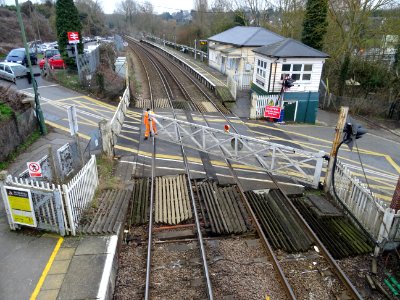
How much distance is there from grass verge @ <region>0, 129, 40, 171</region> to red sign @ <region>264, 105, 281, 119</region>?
12.3m

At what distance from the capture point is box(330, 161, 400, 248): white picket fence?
26.8 ft

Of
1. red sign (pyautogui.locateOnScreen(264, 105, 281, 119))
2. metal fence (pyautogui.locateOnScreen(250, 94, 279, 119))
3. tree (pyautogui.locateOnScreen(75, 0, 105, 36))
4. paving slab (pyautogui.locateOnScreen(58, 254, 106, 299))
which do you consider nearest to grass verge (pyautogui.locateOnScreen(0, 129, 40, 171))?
paving slab (pyautogui.locateOnScreen(58, 254, 106, 299))

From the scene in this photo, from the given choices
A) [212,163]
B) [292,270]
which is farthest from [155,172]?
[292,270]

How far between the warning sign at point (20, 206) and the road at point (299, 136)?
465 cm

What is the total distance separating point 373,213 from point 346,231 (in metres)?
0.87

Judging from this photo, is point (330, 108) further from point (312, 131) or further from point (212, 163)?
point (212, 163)

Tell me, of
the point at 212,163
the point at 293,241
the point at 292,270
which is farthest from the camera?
the point at 212,163

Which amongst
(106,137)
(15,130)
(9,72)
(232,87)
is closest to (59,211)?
(106,137)

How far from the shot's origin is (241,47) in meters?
27.1

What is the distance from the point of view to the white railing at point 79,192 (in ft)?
26.0

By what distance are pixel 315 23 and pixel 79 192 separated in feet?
81.4

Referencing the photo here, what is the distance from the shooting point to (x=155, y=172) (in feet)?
39.9

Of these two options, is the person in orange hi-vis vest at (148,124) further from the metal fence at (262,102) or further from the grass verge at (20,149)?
the metal fence at (262,102)

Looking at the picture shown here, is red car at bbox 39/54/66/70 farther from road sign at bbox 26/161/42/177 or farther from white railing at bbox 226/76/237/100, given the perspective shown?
road sign at bbox 26/161/42/177
